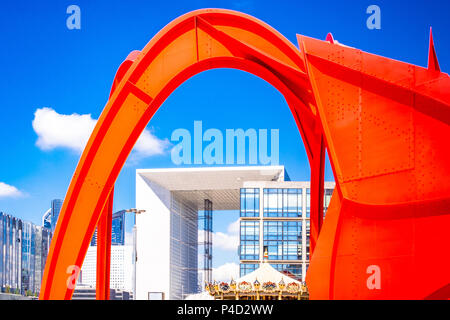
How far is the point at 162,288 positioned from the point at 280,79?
6775 centimetres

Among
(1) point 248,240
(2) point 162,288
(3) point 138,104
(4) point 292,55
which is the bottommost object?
(2) point 162,288

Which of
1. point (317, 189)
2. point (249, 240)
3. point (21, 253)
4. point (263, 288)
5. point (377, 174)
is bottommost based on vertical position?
point (21, 253)

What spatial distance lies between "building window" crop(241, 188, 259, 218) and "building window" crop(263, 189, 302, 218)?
4.04 ft

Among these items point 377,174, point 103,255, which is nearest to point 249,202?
point 103,255

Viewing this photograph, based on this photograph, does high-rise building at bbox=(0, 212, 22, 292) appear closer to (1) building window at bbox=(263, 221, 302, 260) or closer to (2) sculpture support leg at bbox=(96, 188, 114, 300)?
(1) building window at bbox=(263, 221, 302, 260)

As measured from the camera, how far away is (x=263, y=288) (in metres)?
29.0

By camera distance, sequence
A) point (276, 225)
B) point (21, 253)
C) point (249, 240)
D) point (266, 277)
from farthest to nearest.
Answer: point (21, 253) < point (276, 225) < point (249, 240) < point (266, 277)

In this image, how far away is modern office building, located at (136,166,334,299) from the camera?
248 feet

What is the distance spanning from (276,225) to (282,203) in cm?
321

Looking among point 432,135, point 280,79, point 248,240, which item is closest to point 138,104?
point 280,79

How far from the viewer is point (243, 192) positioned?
255 feet

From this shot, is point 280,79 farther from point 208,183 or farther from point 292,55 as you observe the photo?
point 208,183

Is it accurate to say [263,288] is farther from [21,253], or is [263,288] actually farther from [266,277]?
[21,253]
